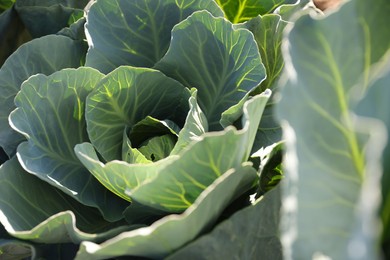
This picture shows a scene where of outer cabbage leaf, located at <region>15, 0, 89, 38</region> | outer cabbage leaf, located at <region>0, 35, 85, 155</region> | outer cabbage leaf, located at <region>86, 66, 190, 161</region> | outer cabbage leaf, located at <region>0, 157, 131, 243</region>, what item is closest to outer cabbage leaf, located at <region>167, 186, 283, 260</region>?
outer cabbage leaf, located at <region>0, 157, 131, 243</region>

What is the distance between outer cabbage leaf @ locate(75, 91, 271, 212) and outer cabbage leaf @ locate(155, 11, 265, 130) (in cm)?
9

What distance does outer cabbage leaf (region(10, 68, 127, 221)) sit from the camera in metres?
0.81

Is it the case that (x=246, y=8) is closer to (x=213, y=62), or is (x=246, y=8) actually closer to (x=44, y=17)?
(x=213, y=62)

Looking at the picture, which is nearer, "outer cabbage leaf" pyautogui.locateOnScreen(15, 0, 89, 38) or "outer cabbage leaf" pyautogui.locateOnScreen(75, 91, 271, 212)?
"outer cabbage leaf" pyautogui.locateOnScreen(75, 91, 271, 212)

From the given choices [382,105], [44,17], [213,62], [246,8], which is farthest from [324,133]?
[44,17]

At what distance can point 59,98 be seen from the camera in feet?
2.72

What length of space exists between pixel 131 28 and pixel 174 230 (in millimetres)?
363

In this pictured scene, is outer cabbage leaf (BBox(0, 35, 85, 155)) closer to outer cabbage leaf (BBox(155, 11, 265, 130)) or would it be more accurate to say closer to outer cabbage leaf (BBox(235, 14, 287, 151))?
outer cabbage leaf (BBox(155, 11, 265, 130))

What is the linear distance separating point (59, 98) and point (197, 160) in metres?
0.26

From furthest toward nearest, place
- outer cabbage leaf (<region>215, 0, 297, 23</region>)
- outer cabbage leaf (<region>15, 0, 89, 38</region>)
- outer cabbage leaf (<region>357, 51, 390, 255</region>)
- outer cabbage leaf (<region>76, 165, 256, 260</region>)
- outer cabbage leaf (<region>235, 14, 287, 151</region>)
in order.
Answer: outer cabbage leaf (<region>15, 0, 89, 38</region>)
outer cabbage leaf (<region>215, 0, 297, 23</region>)
outer cabbage leaf (<region>235, 14, 287, 151</region>)
outer cabbage leaf (<region>76, 165, 256, 260</region>)
outer cabbage leaf (<region>357, 51, 390, 255</region>)

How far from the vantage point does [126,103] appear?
834mm

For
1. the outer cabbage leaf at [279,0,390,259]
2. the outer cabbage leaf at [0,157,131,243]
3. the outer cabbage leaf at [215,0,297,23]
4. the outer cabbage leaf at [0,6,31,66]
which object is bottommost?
the outer cabbage leaf at [0,157,131,243]

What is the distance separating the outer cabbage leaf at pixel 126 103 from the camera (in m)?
0.81

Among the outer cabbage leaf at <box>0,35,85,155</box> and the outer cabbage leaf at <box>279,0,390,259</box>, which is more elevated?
the outer cabbage leaf at <box>279,0,390,259</box>
